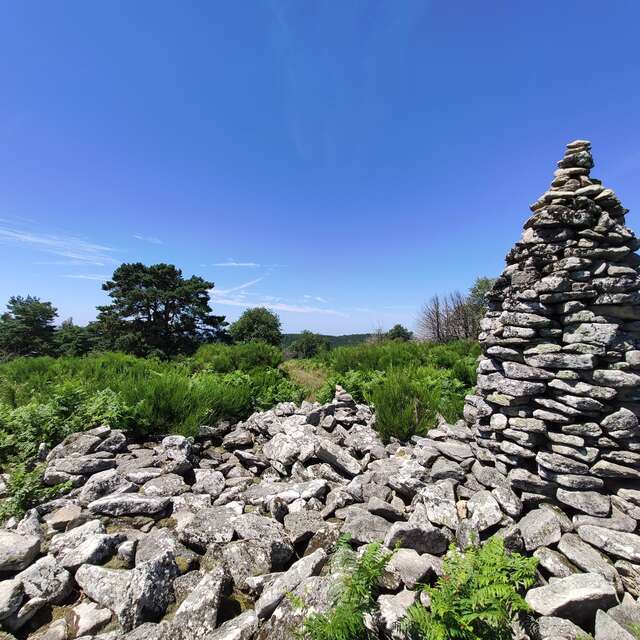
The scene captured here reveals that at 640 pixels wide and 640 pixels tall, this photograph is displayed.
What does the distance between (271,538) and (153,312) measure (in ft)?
102

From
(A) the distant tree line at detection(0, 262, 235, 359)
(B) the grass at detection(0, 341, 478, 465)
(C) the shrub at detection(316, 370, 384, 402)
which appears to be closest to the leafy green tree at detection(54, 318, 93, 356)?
(A) the distant tree line at detection(0, 262, 235, 359)

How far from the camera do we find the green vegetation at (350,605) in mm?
1628

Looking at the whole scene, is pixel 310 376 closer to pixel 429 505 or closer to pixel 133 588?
pixel 429 505

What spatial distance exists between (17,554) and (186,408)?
290 centimetres

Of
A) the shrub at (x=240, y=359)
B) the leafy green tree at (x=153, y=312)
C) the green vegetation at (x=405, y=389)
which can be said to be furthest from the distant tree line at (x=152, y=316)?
the green vegetation at (x=405, y=389)

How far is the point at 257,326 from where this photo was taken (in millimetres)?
41969

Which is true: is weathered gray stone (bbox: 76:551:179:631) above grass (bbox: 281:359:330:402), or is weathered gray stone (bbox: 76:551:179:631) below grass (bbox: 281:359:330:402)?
below

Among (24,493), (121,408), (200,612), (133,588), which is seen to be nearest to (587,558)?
(200,612)

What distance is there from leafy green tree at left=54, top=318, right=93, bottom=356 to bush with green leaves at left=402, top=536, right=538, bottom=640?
36.1 metres

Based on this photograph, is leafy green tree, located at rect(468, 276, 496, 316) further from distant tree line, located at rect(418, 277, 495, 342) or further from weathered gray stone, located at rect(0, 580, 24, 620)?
weathered gray stone, located at rect(0, 580, 24, 620)

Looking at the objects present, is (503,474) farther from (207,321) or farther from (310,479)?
(207,321)

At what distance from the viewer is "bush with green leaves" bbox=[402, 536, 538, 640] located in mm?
1664

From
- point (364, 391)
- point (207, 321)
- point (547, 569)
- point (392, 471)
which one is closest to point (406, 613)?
point (547, 569)

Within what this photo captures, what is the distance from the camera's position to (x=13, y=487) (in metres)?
3.27
